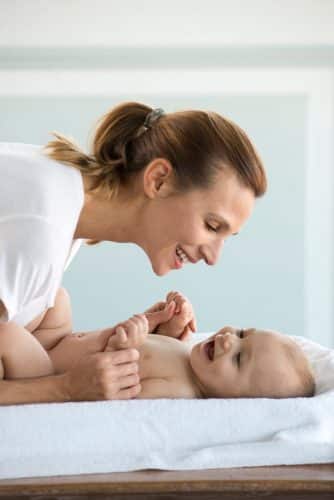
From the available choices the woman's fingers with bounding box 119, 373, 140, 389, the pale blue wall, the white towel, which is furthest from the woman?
the pale blue wall

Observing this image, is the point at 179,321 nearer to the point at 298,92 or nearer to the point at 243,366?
the point at 243,366

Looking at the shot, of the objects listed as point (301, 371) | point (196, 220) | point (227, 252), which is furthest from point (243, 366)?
point (227, 252)

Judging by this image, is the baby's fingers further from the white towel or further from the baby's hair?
the baby's hair

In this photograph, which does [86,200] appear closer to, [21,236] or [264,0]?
[21,236]

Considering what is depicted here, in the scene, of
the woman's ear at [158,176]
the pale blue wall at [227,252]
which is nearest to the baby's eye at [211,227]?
the woman's ear at [158,176]

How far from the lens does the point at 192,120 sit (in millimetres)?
2016

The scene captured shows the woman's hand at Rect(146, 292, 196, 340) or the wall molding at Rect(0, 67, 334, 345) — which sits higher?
the wall molding at Rect(0, 67, 334, 345)

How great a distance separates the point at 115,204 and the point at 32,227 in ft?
1.09

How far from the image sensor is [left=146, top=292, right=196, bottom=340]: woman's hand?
220 centimetres

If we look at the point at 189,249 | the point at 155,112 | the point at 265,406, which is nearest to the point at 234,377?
the point at 265,406

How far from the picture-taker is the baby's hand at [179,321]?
2205 millimetres

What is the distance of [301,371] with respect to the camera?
1.89 m

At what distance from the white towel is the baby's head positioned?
155 millimetres

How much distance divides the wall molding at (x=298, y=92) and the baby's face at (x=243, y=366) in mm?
2465
